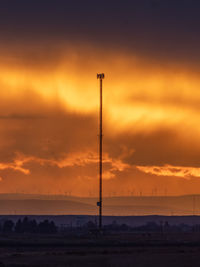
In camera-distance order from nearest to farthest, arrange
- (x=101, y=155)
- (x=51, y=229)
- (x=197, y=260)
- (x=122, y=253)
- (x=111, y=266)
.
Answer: (x=111, y=266) → (x=197, y=260) → (x=122, y=253) → (x=101, y=155) → (x=51, y=229)

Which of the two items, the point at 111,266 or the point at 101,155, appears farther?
Result: the point at 101,155

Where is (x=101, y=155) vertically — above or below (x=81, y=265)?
above

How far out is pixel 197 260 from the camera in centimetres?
7812

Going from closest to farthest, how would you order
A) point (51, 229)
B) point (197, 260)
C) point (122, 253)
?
point (197, 260)
point (122, 253)
point (51, 229)

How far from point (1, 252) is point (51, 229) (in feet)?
325

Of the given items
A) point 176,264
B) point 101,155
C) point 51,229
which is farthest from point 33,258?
point 51,229

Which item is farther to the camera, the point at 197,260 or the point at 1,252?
the point at 1,252

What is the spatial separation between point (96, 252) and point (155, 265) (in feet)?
51.5

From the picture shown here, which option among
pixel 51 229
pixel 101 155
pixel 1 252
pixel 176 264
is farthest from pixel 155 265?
pixel 51 229

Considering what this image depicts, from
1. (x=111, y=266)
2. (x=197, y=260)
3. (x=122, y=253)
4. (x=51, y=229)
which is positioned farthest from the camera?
(x=51, y=229)

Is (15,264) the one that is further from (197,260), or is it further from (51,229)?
(51,229)

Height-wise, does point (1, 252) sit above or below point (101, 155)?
below

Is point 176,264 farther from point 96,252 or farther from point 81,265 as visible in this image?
point 96,252

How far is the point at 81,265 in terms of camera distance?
242 ft
